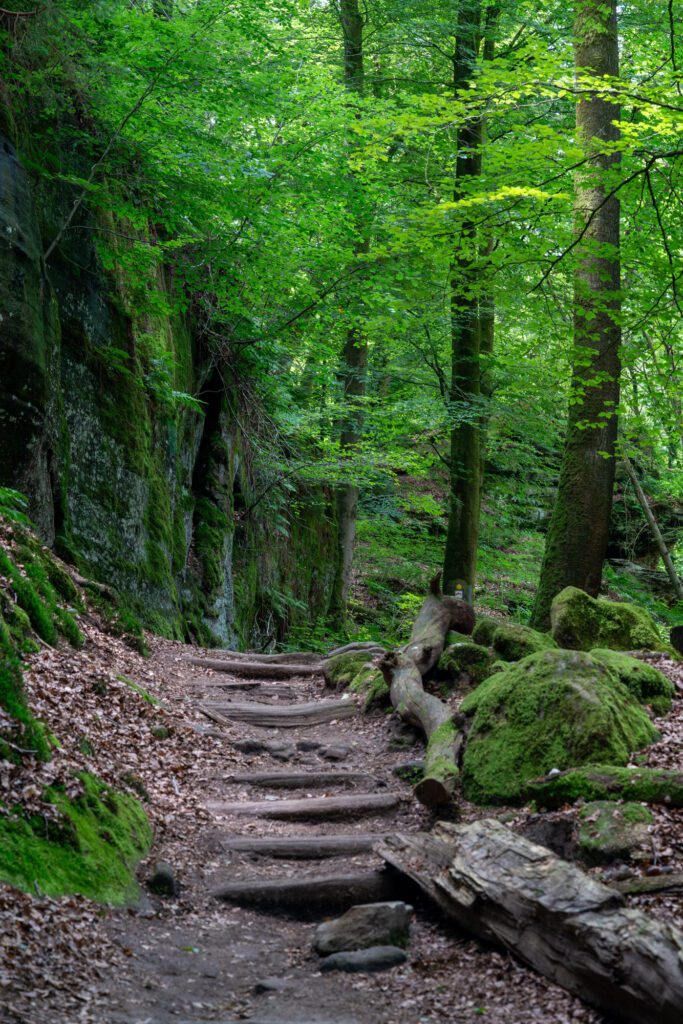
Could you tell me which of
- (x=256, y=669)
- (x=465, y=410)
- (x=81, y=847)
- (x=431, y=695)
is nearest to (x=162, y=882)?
(x=81, y=847)

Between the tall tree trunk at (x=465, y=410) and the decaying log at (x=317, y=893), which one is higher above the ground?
the tall tree trunk at (x=465, y=410)

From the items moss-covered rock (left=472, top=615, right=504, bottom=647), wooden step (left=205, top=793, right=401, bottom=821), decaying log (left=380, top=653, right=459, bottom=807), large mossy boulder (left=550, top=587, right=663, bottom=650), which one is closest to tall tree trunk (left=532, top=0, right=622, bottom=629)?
moss-covered rock (left=472, top=615, right=504, bottom=647)

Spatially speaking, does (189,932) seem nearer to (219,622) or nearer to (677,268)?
(677,268)

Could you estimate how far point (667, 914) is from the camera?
167 inches

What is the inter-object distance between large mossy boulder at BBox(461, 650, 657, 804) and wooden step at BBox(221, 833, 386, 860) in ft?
3.31

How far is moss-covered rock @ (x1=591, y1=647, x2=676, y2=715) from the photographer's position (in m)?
7.21

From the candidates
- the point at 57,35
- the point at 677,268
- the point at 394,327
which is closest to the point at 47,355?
the point at 57,35

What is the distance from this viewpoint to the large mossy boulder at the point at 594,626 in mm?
9008

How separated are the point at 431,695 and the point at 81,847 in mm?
4656

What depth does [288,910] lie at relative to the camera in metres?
5.52

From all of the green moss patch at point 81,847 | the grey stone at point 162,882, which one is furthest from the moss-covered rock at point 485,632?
the grey stone at point 162,882

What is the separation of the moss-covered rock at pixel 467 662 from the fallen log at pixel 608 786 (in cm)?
307

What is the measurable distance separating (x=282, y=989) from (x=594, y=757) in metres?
2.82

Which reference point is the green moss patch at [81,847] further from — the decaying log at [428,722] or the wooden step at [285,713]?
the wooden step at [285,713]
